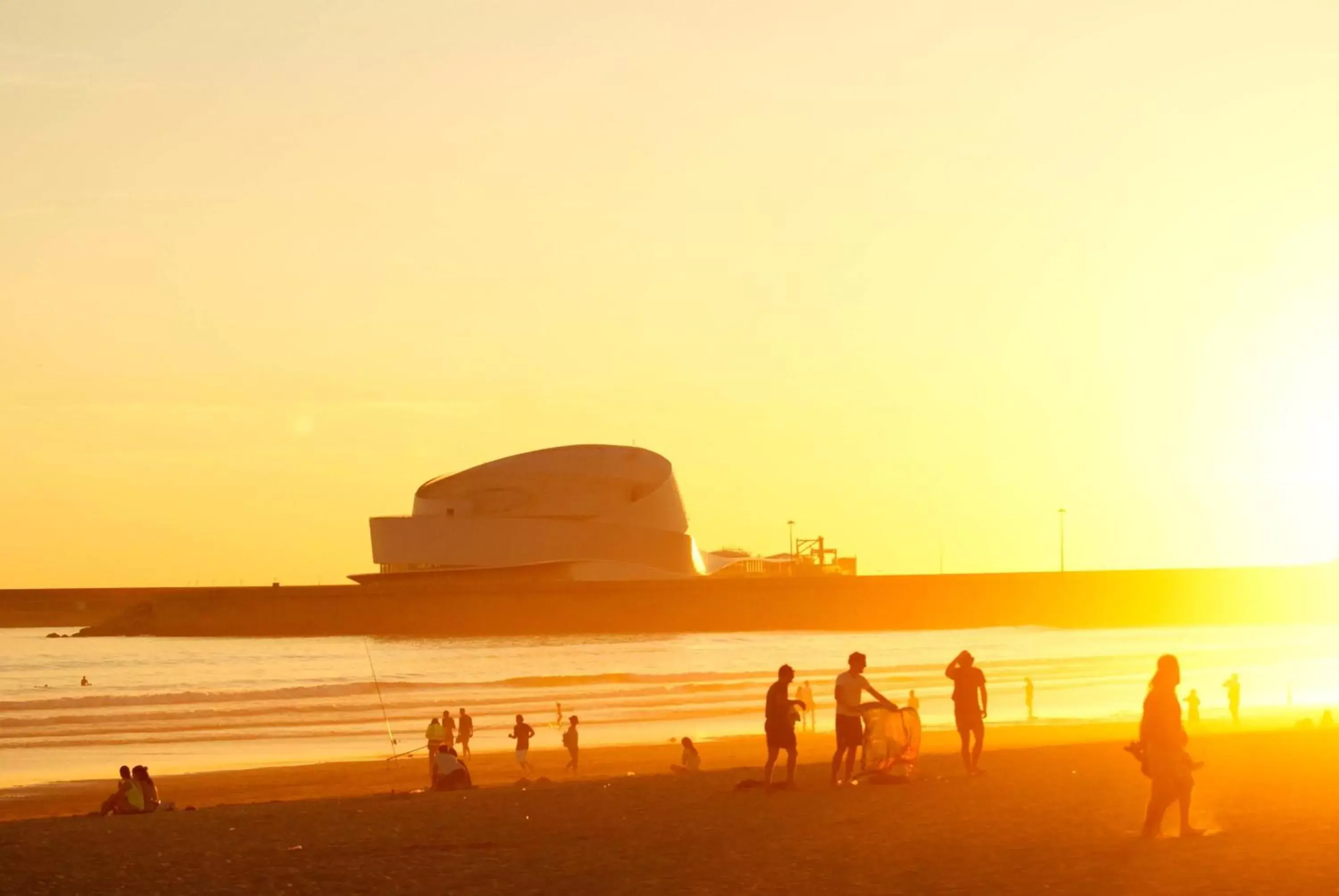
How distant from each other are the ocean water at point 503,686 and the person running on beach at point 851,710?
14.6 meters

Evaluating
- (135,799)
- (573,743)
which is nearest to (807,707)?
(573,743)

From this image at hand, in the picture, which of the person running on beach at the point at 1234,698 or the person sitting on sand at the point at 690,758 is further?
the person running on beach at the point at 1234,698

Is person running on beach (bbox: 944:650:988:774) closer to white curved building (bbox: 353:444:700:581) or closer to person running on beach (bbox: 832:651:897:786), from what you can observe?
person running on beach (bbox: 832:651:897:786)

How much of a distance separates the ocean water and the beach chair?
14.5 m

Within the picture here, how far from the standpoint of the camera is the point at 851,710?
1452 centimetres

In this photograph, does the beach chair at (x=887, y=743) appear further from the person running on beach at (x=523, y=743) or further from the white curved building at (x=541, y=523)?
the white curved building at (x=541, y=523)

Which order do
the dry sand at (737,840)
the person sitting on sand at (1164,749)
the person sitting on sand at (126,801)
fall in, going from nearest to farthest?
the dry sand at (737,840), the person sitting on sand at (1164,749), the person sitting on sand at (126,801)

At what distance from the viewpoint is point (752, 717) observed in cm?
3434

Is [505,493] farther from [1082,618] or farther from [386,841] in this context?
[386,841]

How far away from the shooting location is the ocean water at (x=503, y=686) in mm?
31141

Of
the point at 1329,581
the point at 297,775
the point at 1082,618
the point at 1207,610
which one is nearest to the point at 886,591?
the point at 1082,618

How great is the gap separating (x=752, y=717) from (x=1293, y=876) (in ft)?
83.0

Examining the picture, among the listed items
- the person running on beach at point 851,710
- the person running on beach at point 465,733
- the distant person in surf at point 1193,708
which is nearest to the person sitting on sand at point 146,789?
the person running on beach at point 851,710

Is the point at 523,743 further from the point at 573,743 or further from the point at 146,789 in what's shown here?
the point at 146,789
